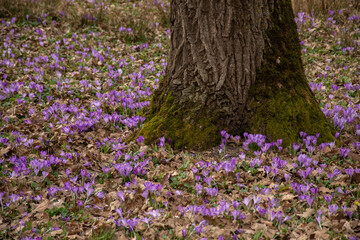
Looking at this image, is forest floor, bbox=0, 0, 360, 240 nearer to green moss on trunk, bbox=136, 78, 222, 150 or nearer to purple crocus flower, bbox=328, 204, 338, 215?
purple crocus flower, bbox=328, 204, 338, 215

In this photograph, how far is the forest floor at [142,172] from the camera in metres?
2.61

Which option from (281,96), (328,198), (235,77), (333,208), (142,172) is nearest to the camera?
(333,208)

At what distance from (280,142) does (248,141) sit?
35 centimetres

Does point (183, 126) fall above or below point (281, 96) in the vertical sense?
below

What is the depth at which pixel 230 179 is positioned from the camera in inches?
131

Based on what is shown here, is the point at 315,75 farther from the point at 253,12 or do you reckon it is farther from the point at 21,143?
the point at 21,143

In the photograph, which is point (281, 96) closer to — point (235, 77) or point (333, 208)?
point (235, 77)

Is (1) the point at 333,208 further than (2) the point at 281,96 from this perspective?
No

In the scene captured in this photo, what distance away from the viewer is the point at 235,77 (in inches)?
149

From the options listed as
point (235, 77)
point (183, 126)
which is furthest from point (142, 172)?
→ point (235, 77)

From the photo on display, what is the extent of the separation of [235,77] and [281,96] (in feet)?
1.98

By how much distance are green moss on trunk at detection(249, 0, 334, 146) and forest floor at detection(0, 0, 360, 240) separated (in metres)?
0.18

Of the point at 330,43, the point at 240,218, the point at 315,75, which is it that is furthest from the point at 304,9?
the point at 240,218

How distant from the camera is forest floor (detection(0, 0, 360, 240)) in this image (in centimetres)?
261
